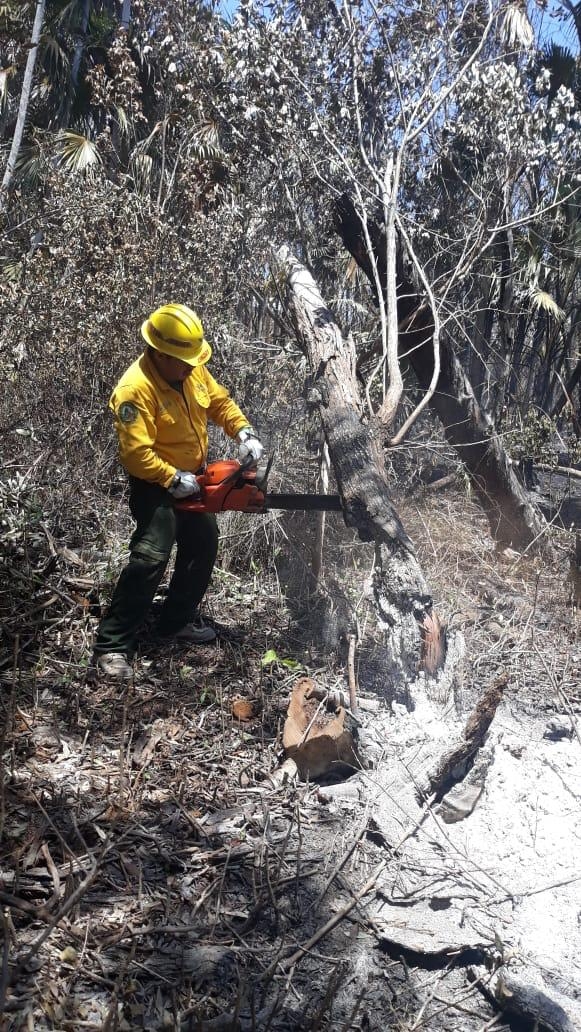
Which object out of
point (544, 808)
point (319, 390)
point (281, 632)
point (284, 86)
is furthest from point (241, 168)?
point (544, 808)

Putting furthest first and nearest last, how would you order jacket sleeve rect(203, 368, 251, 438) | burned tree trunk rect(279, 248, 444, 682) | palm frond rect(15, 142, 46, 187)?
palm frond rect(15, 142, 46, 187) < jacket sleeve rect(203, 368, 251, 438) < burned tree trunk rect(279, 248, 444, 682)

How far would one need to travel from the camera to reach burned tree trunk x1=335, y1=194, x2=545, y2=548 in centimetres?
646

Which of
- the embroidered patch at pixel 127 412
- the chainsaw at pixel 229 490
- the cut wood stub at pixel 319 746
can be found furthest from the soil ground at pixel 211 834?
the embroidered patch at pixel 127 412

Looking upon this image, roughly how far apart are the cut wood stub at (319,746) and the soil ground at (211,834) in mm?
154

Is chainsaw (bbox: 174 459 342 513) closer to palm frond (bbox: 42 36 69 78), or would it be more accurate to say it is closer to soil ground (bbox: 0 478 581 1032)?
soil ground (bbox: 0 478 581 1032)

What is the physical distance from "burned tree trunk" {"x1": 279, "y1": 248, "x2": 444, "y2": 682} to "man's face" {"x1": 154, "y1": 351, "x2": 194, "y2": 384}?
4.36ft

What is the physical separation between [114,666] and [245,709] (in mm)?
733

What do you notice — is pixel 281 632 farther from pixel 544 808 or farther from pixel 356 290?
pixel 356 290

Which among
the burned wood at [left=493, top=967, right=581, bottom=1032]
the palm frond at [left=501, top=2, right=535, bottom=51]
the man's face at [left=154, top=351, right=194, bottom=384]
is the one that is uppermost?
the palm frond at [left=501, top=2, right=535, bottom=51]

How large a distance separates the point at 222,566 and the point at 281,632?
78 cm

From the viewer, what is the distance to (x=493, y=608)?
5301 millimetres

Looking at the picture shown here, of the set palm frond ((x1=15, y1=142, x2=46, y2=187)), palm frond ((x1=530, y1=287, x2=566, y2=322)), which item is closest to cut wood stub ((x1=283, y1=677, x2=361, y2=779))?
palm frond ((x1=530, y1=287, x2=566, y2=322))

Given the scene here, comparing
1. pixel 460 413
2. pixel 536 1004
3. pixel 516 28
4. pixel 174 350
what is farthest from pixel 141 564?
pixel 516 28

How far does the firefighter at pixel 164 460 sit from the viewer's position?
3650mm
